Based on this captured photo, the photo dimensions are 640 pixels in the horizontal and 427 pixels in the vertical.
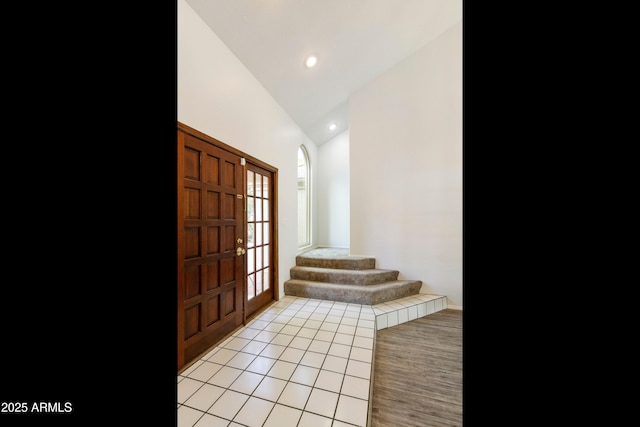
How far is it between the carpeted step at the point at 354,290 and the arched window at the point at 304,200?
1657mm

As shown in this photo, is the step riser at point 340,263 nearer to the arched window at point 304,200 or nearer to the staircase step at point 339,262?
the staircase step at point 339,262

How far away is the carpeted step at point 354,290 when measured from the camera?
3090 mm

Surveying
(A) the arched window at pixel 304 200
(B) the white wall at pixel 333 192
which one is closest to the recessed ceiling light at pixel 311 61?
(A) the arched window at pixel 304 200

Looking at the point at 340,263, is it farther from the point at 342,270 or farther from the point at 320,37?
the point at 320,37

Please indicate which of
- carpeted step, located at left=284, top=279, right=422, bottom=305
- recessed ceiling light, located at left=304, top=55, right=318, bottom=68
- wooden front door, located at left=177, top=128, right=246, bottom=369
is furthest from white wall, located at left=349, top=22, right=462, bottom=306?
wooden front door, located at left=177, top=128, right=246, bottom=369

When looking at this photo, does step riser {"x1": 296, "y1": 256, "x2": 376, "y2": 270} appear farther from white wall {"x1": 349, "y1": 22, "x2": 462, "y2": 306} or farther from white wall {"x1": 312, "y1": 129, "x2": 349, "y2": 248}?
white wall {"x1": 312, "y1": 129, "x2": 349, "y2": 248}

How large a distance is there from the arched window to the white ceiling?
120 centimetres

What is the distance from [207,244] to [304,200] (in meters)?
3.27
